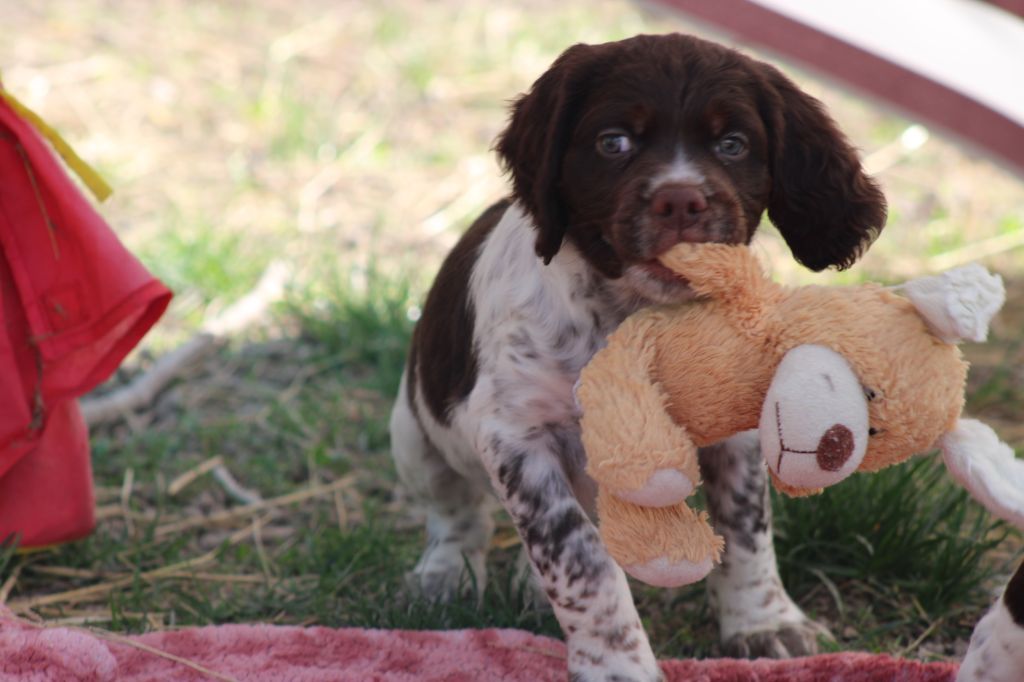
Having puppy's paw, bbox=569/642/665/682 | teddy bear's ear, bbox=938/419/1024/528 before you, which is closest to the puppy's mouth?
teddy bear's ear, bbox=938/419/1024/528

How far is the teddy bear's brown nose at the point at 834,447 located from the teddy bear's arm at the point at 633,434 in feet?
0.72

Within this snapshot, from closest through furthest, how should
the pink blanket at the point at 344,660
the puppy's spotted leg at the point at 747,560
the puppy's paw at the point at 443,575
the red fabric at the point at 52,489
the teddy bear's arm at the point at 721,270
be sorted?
the teddy bear's arm at the point at 721,270, the pink blanket at the point at 344,660, the puppy's spotted leg at the point at 747,560, the puppy's paw at the point at 443,575, the red fabric at the point at 52,489

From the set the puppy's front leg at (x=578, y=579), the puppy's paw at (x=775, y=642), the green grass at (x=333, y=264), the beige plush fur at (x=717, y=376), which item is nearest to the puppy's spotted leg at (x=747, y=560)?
the puppy's paw at (x=775, y=642)

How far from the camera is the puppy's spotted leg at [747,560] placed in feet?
9.48

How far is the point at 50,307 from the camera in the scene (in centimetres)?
341

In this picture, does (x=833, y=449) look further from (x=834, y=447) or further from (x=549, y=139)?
(x=549, y=139)

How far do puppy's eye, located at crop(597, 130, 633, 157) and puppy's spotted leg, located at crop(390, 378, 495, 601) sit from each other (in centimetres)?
111

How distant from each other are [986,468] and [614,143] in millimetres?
867

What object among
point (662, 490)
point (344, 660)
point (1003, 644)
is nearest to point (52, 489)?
point (344, 660)

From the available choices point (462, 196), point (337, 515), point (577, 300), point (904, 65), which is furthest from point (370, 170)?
point (577, 300)

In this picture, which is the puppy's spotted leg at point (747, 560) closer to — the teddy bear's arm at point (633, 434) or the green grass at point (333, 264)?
the green grass at point (333, 264)

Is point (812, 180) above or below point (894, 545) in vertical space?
above

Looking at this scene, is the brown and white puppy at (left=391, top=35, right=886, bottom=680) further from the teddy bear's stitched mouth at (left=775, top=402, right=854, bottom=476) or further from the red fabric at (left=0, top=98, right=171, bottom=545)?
the red fabric at (left=0, top=98, right=171, bottom=545)

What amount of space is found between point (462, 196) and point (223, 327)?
1.67m
